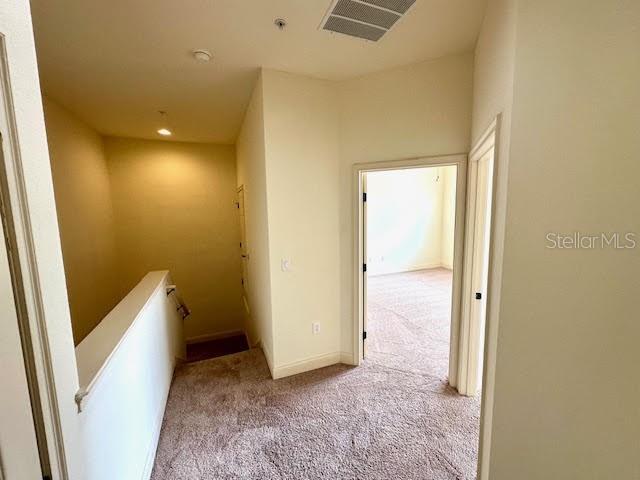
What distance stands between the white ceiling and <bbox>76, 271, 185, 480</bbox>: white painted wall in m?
1.77

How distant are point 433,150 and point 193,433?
2793 mm

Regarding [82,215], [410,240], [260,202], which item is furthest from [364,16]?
[410,240]

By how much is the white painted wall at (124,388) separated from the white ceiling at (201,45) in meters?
1.77

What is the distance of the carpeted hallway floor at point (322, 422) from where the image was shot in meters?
1.63

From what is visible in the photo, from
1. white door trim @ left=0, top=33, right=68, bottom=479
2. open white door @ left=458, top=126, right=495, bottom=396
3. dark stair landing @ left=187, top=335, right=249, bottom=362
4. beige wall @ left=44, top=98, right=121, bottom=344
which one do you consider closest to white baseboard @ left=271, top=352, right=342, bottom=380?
open white door @ left=458, top=126, right=495, bottom=396

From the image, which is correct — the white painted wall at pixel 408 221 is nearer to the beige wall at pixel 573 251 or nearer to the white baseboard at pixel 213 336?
the white baseboard at pixel 213 336

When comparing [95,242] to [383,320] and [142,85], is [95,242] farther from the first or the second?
[383,320]

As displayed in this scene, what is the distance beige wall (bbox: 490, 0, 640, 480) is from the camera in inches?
39.6

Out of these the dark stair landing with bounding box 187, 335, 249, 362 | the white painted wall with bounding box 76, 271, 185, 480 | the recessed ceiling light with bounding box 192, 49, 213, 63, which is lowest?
the dark stair landing with bounding box 187, 335, 249, 362

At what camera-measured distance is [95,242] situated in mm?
3314

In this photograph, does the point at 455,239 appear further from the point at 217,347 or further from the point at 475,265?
the point at 217,347

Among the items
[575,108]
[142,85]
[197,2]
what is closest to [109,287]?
[142,85]

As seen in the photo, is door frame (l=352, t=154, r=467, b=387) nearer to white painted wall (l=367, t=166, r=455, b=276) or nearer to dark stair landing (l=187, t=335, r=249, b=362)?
dark stair landing (l=187, t=335, r=249, b=362)

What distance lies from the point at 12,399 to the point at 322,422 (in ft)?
5.98
